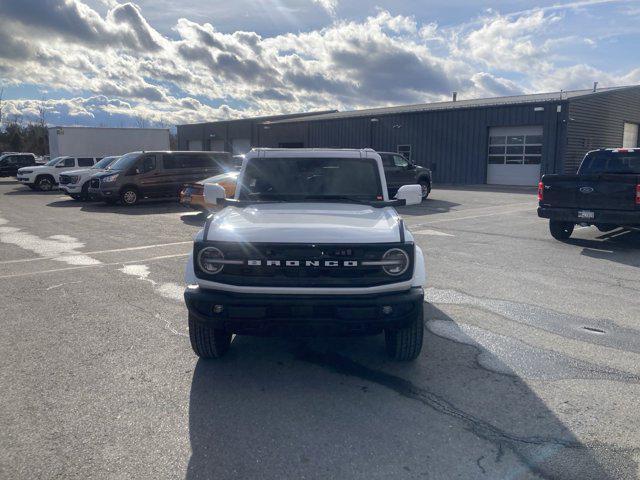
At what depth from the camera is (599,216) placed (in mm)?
9633

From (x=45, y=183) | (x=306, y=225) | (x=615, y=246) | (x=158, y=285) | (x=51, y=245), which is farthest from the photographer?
(x=45, y=183)

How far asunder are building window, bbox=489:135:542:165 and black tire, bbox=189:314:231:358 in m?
26.6

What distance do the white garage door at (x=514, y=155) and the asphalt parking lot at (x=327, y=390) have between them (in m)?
21.9

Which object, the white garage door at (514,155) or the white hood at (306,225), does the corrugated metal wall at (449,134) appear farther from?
the white hood at (306,225)

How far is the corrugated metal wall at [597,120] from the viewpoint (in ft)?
88.6

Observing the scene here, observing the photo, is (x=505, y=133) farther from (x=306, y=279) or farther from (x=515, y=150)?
(x=306, y=279)

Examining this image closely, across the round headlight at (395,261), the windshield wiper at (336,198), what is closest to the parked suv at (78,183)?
the windshield wiper at (336,198)

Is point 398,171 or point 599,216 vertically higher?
point 398,171

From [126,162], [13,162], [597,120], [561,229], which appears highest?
Result: [597,120]

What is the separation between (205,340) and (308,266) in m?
1.17

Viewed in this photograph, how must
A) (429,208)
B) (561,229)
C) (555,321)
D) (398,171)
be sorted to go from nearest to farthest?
(555,321), (561,229), (429,208), (398,171)

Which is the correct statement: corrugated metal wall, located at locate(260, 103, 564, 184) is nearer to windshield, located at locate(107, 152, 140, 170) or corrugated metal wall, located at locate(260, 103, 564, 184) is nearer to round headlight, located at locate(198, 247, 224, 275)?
windshield, located at locate(107, 152, 140, 170)

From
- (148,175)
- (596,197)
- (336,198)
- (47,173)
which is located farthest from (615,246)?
(47,173)

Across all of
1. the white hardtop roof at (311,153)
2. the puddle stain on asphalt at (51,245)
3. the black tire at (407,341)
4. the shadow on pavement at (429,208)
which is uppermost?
the white hardtop roof at (311,153)
